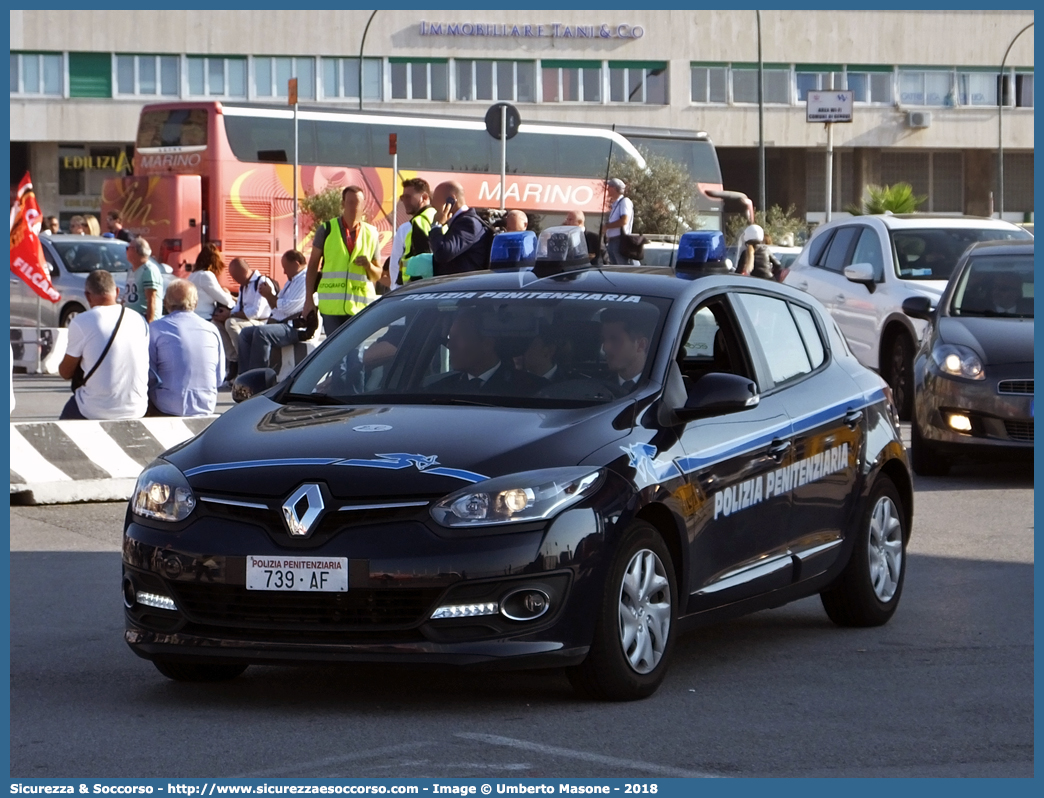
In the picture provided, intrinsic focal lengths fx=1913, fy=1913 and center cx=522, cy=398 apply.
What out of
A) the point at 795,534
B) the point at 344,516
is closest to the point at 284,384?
the point at 344,516

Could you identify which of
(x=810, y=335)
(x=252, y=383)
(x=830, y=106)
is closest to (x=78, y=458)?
(x=252, y=383)

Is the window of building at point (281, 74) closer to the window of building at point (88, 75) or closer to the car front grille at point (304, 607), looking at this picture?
the window of building at point (88, 75)

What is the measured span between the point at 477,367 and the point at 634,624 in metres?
1.18

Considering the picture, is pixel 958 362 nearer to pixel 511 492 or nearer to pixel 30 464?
pixel 30 464

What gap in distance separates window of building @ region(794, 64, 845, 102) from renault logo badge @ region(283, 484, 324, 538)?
71.6m

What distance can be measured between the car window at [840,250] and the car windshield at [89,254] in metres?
13.0

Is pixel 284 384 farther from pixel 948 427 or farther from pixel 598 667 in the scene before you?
pixel 948 427

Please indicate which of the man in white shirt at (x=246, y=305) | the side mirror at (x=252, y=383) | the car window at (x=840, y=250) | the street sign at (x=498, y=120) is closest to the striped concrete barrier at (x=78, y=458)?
the side mirror at (x=252, y=383)

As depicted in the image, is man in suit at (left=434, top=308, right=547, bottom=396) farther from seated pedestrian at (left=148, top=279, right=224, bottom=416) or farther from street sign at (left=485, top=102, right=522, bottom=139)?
street sign at (left=485, top=102, right=522, bottom=139)

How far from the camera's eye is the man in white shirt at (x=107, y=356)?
11984 mm

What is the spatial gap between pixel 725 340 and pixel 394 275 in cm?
806

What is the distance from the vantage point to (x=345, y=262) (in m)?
14.8

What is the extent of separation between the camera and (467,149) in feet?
143

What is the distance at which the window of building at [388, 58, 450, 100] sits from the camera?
71.8 meters
